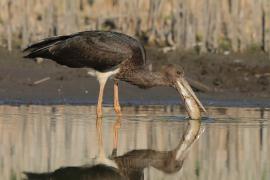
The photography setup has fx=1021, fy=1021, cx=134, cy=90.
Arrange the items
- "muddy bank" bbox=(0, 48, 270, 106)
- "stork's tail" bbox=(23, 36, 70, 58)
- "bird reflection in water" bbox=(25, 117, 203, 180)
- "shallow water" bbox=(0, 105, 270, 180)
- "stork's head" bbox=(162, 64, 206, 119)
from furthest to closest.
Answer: "muddy bank" bbox=(0, 48, 270, 106) → "stork's tail" bbox=(23, 36, 70, 58) → "stork's head" bbox=(162, 64, 206, 119) → "shallow water" bbox=(0, 105, 270, 180) → "bird reflection in water" bbox=(25, 117, 203, 180)

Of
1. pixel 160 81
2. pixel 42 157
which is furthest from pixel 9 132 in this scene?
pixel 160 81

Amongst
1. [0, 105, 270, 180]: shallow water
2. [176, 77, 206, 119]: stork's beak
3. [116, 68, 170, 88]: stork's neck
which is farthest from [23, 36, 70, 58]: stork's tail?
[176, 77, 206, 119]: stork's beak

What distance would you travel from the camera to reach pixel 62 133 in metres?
11.2

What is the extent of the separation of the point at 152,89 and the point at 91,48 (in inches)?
114

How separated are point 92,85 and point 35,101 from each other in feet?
4.85

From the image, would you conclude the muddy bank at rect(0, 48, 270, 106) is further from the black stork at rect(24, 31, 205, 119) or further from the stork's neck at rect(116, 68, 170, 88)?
the stork's neck at rect(116, 68, 170, 88)

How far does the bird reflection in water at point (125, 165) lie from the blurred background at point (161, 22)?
7438 millimetres

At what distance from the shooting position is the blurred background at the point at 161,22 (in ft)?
60.0

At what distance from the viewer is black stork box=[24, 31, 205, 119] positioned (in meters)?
13.1

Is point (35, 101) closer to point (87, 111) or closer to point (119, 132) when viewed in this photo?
point (87, 111)

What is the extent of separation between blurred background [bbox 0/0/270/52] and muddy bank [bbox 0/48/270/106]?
17.5 inches

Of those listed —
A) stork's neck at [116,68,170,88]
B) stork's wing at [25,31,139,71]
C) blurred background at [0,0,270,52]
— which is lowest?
stork's neck at [116,68,170,88]

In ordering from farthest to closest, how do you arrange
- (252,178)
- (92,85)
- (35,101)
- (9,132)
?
(92,85) < (35,101) < (9,132) < (252,178)

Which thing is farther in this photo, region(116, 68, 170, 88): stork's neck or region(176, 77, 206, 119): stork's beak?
region(116, 68, 170, 88): stork's neck
